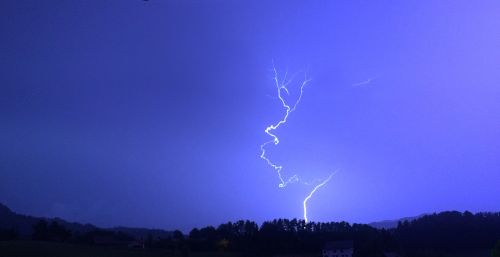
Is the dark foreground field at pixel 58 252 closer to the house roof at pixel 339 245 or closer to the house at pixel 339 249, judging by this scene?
the house at pixel 339 249

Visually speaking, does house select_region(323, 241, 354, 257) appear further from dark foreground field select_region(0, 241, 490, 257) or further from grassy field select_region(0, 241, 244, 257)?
grassy field select_region(0, 241, 244, 257)

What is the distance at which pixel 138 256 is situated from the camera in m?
62.0

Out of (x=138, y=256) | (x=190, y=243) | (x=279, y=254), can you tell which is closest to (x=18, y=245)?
(x=138, y=256)

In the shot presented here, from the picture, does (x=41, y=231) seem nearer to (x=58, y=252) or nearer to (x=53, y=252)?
(x=58, y=252)

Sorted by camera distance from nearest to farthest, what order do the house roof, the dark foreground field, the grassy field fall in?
1. the grassy field
2. the dark foreground field
3. the house roof

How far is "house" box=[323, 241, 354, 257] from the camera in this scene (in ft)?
257

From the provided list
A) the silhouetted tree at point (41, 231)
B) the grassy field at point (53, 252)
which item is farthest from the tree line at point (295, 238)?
the grassy field at point (53, 252)

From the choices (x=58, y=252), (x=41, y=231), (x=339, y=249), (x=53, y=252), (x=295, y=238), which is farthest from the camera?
(x=295, y=238)

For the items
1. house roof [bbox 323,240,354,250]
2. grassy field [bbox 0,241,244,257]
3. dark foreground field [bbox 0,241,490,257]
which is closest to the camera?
grassy field [bbox 0,241,244,257]

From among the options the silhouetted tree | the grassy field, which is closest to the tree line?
the silhouetted tree

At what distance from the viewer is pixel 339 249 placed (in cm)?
7862

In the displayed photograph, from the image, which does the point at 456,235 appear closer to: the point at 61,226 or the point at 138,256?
the point at 138,256

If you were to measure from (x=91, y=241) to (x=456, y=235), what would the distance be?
5668cm

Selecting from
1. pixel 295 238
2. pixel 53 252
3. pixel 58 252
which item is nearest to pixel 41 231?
A: pixel 58 252
